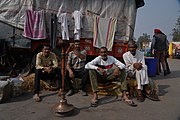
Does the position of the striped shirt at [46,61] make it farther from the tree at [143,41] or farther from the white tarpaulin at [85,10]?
the tree at [143,41]

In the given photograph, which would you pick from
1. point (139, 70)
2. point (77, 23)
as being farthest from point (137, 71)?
point (77, 23)

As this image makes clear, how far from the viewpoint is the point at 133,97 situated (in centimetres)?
572

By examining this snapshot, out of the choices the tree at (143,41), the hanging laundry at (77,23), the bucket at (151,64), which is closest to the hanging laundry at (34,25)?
the hanging laundry at (77,23)

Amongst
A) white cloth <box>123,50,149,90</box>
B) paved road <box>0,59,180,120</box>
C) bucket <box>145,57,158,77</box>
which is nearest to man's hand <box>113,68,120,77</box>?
white cloth <box>123,50,149,90</box>

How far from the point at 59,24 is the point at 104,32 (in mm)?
1535

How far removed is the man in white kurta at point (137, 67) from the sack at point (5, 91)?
2.82 metres

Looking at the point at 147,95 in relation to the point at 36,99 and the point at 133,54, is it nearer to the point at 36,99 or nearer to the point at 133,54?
the point at 133,54

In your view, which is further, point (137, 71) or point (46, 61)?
point (46, 61)

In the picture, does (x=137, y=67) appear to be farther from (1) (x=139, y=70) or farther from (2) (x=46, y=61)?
(2) (x=46, y=61)

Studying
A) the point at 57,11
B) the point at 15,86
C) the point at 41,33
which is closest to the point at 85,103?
the point at 15,86

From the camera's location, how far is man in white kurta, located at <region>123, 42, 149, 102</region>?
5488 mm

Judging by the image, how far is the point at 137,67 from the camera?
5.57m

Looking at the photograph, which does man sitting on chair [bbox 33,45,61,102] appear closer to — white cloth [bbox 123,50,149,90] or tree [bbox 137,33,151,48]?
white cloth [bbox 123,50,149,90]

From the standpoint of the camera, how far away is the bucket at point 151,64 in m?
8.63
